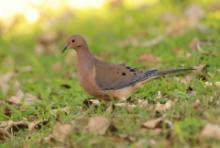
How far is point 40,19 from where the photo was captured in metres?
13.0

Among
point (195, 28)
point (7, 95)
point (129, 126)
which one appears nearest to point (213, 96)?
point (129, 126)

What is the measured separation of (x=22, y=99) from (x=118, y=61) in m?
2.09

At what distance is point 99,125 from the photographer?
18.9 ft

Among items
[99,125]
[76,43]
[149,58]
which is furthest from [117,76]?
[149,58]

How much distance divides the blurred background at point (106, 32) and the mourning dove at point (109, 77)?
4.35ft

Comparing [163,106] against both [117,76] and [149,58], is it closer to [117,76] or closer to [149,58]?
[117,76]

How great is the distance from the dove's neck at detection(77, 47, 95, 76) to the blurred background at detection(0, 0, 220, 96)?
1.47 m

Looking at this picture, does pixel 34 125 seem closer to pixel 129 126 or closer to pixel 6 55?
pixel 129 126

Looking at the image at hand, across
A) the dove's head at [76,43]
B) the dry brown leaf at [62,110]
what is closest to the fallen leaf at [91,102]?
the dry brown leaf at [62,110]

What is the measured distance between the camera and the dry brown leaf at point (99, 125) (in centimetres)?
572

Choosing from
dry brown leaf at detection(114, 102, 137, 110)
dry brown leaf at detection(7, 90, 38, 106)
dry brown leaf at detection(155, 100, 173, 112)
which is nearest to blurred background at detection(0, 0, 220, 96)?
dry brown leaf at detection(7, 90, 38, 106)

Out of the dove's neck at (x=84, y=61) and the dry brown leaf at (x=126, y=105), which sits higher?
the dove's neck at (x=84, y=61)

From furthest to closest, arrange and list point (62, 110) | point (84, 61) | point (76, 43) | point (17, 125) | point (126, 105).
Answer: point (76, 43)
point (84, 61)
point (62, 110)
point (17, 125)
point (126, 105)

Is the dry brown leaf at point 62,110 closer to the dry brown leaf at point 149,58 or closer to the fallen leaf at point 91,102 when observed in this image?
the fallen leaf at point 91,102
